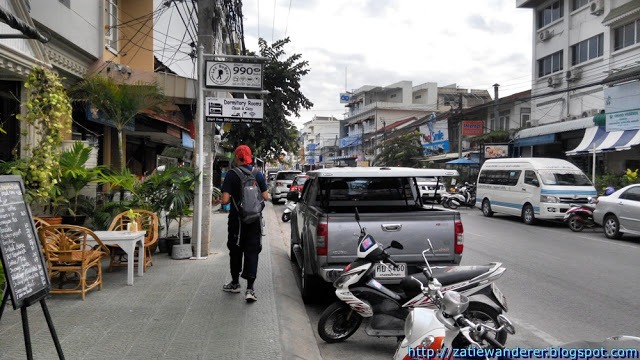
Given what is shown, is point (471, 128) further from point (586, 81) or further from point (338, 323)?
point (338, 323)

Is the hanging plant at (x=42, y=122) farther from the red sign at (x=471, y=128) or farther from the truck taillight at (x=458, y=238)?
the red sign at (x=471, y=128)

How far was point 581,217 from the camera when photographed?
14.9 m

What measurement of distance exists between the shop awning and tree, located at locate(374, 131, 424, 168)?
17.0 meters

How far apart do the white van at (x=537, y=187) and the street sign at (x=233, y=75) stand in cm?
1147

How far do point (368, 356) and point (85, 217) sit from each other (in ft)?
17.9

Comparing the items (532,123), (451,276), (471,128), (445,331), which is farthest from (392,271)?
(532,123)

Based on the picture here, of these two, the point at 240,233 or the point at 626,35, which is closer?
the point at 240,233

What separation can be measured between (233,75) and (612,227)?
35.6 feet

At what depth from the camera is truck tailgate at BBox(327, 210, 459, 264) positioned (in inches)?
223

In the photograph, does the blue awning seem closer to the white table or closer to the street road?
the street road

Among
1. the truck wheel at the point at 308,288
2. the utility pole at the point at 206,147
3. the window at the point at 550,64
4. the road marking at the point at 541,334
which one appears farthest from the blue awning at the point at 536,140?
the truck wheel at the point at 308,288

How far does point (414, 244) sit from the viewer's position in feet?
18.9

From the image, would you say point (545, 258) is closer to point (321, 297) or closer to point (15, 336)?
point (321, 297)

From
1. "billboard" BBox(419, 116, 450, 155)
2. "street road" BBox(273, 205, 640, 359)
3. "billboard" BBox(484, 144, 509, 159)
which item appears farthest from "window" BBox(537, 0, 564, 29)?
"street road" BBox(273, 205, 640, 359)
